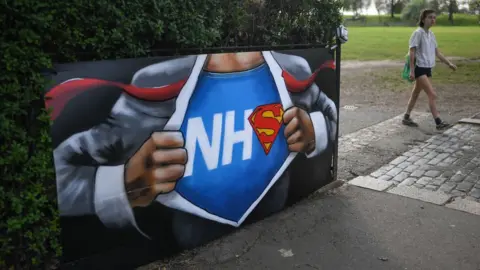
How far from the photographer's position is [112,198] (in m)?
2.92

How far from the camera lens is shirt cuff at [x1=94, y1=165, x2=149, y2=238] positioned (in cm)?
285

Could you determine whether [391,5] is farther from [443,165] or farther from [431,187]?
[431,187]

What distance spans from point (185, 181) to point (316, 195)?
6.37ft

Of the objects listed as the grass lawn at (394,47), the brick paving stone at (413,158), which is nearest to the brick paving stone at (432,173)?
the brick paving stone at (413,158)

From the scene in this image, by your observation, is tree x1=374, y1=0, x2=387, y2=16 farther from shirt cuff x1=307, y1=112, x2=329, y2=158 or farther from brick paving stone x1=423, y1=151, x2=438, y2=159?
shirt cuff x1=307, y1=112, x2=329, y2=158

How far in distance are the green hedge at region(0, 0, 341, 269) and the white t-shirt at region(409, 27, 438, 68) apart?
561cm

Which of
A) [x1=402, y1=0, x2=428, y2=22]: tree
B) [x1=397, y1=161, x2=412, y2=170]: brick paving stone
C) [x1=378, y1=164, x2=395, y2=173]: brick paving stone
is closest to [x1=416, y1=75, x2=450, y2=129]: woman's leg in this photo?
[x1=397, y1=161, x2=412, y2=170]: brick paving stone

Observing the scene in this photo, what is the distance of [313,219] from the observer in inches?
164

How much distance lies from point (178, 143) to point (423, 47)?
5.94m

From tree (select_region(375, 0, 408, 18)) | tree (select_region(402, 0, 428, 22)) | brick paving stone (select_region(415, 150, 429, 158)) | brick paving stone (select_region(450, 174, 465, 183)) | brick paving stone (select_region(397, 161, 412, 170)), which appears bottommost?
brick paving stone (select_region(450, 174, 465, 183))

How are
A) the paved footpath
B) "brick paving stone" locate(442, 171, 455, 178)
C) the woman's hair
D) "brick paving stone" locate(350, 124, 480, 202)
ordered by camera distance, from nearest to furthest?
the paved footpath, "brick paving stone" locate(350, 124, 480, 202), "brick paving stone" locate(442, 171, 455, 178), the woman's hair

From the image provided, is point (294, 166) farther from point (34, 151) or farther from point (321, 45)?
point (34, 151)

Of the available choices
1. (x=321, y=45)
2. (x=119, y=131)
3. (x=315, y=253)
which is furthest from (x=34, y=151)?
(x=321, y=45)

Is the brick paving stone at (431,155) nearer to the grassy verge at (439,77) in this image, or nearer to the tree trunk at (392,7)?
the grassy verge at (439,77)
